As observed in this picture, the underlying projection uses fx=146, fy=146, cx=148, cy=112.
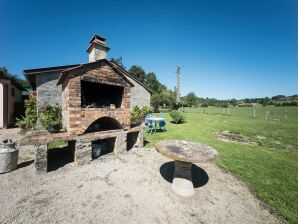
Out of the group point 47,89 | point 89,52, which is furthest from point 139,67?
point 89,52

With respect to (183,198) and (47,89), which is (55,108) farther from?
(183,198)

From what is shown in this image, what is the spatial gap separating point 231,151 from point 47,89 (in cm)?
1275

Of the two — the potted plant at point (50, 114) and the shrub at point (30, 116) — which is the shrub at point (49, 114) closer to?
the potted plant at point (50, 114)

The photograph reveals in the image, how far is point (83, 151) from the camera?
5070mm

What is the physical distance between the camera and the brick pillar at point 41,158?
4215 mm

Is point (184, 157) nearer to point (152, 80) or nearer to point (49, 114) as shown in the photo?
point (49, 114)

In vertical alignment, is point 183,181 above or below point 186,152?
below

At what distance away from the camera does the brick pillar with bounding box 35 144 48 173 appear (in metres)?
4.21

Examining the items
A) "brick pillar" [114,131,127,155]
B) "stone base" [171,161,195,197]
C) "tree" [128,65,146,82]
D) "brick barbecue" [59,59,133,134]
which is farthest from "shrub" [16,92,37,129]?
"tree" [128,65,146,82]

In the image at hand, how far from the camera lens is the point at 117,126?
6387 millimetres

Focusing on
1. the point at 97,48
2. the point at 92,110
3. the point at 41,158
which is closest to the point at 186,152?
the point at 92,110

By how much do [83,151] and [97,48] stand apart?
4277 mm

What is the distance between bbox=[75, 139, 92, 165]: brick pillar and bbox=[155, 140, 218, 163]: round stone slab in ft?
8.71

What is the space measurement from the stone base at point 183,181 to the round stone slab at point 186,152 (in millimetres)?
353
